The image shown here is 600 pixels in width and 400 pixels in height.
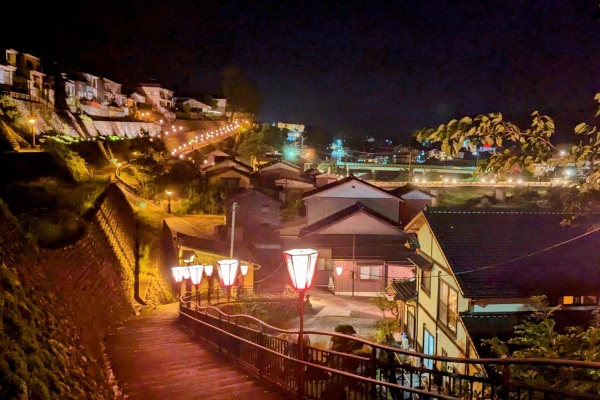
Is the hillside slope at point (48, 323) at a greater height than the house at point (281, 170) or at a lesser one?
lesser

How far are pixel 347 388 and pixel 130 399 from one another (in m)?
3.63

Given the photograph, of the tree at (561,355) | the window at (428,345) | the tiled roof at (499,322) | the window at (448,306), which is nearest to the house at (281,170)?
the window at (428,345)

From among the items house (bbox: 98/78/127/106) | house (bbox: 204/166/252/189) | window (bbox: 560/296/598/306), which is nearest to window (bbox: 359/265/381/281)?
window (bbox: 560/296/598/306)

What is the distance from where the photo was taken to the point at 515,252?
42.0ft

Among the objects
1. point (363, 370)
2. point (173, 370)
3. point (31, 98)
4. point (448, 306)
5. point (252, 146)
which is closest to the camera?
point (363, 370)

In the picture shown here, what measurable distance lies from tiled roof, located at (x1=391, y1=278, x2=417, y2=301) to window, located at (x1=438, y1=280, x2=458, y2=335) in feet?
9.21

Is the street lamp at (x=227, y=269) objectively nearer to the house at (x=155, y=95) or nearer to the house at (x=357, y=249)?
the house at (x=357, y=249)

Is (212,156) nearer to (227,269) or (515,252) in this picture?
(227,269)

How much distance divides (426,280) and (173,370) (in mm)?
10173

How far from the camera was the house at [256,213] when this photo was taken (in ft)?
110

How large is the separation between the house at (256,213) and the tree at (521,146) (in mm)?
29300

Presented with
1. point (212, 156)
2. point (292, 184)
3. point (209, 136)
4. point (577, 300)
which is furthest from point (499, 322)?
point (209, 136)

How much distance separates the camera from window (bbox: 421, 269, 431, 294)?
50.4ft

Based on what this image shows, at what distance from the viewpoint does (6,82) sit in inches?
1548
